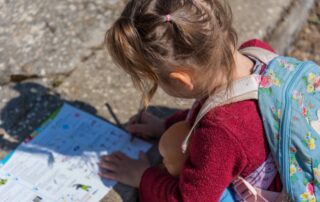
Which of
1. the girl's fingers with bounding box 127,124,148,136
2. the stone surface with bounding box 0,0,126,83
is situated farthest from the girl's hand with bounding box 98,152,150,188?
the stone surface with bounding box 0,0,126,83

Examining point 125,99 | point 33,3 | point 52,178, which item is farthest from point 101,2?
point 52,178

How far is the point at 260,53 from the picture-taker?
175cm

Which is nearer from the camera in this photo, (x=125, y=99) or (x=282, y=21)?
(x=125, y=99)

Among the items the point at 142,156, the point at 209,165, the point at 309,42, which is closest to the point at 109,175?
the point at 142,156

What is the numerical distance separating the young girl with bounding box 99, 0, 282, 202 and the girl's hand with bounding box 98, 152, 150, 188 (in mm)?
210

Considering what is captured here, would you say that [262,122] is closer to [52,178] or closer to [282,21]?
[52,178]

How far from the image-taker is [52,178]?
1.90 m

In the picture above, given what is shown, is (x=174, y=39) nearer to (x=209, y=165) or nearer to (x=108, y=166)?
(x=209, y=165)

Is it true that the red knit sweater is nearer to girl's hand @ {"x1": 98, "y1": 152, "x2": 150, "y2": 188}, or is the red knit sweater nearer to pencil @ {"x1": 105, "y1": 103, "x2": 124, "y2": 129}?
girl's hand @ {"x1": 98, "y1": 152, "x2": 150, "y2": 188}

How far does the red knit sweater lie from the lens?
1562 mm

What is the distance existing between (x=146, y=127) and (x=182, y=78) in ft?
1.71

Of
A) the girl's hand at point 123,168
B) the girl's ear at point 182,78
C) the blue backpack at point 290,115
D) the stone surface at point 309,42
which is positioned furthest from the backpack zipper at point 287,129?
the stone surface at point 309,42

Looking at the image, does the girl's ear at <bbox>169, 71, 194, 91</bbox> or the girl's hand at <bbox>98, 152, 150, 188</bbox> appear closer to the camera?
the girl's ear at <bbox>169, 71, 194, 91</bbox>

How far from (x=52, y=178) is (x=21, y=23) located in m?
0.81
